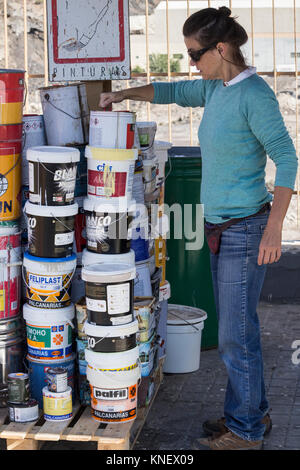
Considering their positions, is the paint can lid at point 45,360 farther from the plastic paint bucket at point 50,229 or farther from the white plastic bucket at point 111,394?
the plastic paint bucket at point 50,229

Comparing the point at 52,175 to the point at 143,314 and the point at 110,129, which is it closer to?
the point at 110,129

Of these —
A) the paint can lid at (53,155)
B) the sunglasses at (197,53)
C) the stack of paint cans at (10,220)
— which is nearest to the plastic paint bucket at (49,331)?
the stack of paint cans at (10,220)

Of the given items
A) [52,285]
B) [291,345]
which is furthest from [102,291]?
→ [291,345]

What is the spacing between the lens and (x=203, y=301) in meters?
5.59

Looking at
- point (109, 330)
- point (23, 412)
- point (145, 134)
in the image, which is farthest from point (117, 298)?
point (145, 134)

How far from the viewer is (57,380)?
3719mm

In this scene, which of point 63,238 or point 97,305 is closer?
point 97,305

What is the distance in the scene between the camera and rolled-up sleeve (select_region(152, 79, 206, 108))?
4098 millimetres

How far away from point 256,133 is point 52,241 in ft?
3.64

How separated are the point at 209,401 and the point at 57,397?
4.33 ft

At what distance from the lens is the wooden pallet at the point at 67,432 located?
3.56 m

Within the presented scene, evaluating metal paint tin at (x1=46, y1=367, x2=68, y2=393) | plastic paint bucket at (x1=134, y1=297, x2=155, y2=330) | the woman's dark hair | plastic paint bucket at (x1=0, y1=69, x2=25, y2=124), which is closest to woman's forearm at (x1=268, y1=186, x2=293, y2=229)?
the woman's dark hair

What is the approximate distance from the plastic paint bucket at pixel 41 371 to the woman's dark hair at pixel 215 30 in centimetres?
170

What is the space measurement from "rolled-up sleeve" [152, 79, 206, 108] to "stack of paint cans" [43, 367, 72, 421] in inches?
61.6
